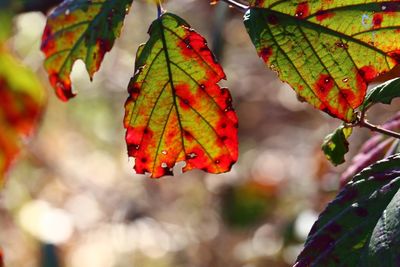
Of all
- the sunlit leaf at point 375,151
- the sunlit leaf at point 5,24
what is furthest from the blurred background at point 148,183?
the sunlit leaf at point 375,151

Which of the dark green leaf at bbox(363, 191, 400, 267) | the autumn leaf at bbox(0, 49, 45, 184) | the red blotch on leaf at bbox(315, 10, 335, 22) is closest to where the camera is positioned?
the dark green leaf at bbox(363, 191, 400, 267)

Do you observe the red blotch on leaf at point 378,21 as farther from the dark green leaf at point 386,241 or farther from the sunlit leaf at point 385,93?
the dark green leaf at point 386,241

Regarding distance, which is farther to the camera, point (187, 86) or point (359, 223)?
point (187, 86)

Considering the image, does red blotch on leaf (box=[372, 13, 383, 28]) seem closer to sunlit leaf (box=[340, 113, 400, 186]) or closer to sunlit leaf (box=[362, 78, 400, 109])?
sunlit leaf (box=[362, 78, 400, 109])

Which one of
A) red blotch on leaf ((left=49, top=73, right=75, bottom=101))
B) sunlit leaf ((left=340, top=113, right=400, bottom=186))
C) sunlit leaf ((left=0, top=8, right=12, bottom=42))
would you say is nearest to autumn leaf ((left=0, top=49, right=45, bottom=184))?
sunlit leaf ((left=0, top=8, right=12, bottom=42))

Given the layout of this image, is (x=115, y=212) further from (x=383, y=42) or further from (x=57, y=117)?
(x=383, y=42)

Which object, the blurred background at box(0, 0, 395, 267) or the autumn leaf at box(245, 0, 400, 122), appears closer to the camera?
the autumn leaf at box(245, 0, 400, 122)

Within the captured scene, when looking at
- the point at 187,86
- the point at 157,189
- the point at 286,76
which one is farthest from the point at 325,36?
the point at 157,189
